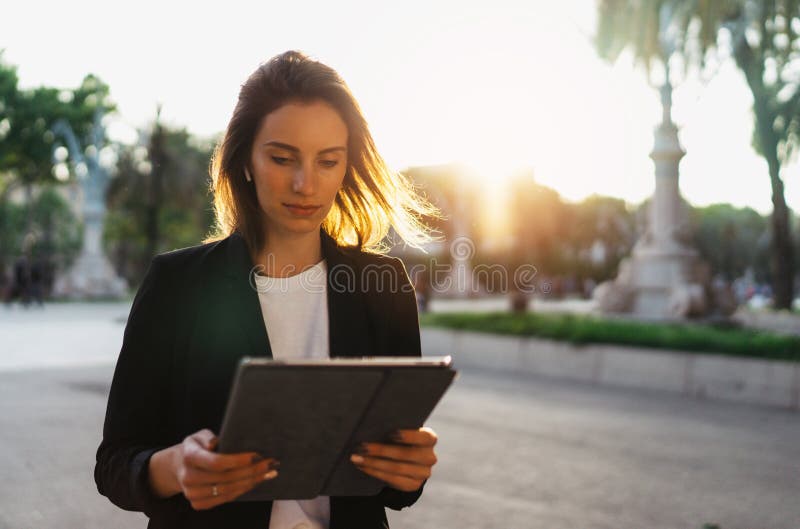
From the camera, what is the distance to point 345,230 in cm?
216

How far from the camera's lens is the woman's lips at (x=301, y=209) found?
185cm

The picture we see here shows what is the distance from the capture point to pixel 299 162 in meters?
1.81

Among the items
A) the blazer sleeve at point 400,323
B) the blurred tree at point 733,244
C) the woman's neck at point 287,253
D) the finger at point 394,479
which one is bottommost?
the blurred tree at point 733,244

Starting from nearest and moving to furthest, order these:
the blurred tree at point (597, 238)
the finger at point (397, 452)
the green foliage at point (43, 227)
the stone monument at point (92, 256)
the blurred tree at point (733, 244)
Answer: the finger at point (397, 452) < the stone monument at point (92, 256) < the green foliage at point (43, 227) < the blurred tree at point (597, 238) < the blurred tree at point (733, 244)

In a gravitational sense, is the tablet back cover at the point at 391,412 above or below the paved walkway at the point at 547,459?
above

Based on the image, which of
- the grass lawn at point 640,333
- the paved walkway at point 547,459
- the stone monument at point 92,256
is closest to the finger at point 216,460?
the paved walkway at point 547,459

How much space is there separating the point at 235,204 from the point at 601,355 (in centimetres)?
980

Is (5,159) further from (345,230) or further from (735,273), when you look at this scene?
(735,273)

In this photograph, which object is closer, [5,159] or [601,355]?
[601,355]

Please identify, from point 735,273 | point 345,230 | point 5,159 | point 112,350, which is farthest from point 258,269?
point 735,273

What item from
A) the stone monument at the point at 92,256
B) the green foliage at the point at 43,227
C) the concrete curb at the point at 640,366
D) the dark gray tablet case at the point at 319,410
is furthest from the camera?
the green foliage at the point at 43,227

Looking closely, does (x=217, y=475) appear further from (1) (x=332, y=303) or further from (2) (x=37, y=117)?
(2) (x=37, y=117)

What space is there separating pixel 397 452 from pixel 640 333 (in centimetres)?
1012

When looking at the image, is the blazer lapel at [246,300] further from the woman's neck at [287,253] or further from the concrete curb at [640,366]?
the concrete curb at [640,366]
